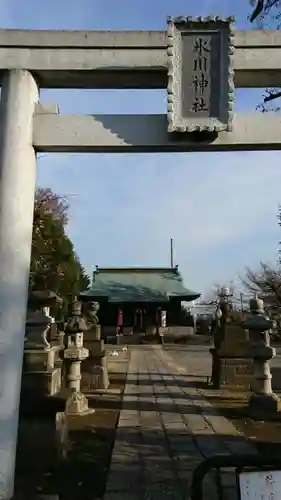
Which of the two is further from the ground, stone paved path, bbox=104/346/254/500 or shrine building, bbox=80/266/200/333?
shrine building, bbox=80/266/200/333

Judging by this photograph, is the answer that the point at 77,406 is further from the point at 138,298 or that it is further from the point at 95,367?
the point at 138,298

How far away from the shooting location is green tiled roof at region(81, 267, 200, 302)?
1377 inches

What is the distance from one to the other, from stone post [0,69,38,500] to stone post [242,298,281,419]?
4.98 meters

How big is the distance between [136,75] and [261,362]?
5977 millimetres

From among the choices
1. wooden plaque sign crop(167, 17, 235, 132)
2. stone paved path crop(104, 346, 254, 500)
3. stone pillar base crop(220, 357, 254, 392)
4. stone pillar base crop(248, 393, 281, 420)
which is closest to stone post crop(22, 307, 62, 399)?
stone paved path crop(104, 346, 254, 500)

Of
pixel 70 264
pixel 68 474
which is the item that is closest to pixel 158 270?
pixel 70 264

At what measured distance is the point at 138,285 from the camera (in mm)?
37500

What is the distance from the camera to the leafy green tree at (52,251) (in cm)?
1717

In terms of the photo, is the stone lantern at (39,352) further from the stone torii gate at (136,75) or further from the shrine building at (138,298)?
the shrine building at (138,298)

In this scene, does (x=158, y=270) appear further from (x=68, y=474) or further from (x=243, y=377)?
(x=68, y=474)

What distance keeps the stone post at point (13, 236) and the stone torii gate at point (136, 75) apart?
0.04 ft

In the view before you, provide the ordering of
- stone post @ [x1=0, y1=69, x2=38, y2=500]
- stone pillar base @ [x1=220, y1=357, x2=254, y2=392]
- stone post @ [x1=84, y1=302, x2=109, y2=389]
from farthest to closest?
1. stone post @ [x1=84, y1=302, x2=109, y2=389]
2. stone pillar base @ [x1=220, y1=357, x2=254, y2=392]
3. stone post @ [x1=0, y1=69, x2=38, y2=500]

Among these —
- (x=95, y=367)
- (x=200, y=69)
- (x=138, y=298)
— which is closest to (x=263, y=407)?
(x=95, y=367)

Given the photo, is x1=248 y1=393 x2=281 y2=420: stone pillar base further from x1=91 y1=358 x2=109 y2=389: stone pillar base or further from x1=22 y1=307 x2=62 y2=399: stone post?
x1=91 y1=358 x2=109 y2=389: stone pillar base
